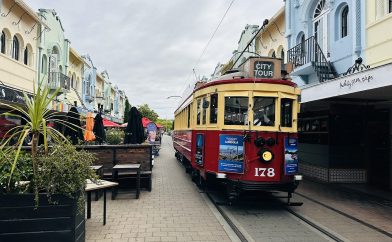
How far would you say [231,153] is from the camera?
7.11m

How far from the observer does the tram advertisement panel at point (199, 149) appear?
8.00m

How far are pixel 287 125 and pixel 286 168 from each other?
938 mm

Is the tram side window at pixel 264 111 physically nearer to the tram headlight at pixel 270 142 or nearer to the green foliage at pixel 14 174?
the tram headlight at pixel 270 142

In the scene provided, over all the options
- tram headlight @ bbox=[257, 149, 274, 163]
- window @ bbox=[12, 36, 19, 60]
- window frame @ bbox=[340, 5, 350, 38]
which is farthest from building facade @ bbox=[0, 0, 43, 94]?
window frame @ bbox=[340, 5, 350, 38]

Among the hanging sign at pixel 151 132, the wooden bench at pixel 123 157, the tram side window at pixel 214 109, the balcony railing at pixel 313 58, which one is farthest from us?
the hanging sign at pixel 151 132

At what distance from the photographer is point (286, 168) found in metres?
7.06

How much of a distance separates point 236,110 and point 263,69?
1.19 m

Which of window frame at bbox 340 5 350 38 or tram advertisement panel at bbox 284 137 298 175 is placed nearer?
tram advertisement panel at bbox 284 137 298 175

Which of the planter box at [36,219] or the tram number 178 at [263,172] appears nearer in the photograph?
the planter box at [36,219]

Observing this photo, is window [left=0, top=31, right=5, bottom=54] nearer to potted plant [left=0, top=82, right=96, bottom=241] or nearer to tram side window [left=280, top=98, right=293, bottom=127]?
potted plant [left=0, top=82, right=96, bottom=241]

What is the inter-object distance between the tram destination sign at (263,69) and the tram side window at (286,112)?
737 millimetres

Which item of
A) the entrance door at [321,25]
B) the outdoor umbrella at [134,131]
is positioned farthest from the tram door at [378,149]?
the outdoor umbrella at [134,131]

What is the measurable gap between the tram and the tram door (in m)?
4.85

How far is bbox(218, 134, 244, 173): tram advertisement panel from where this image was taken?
7051 millimetres
